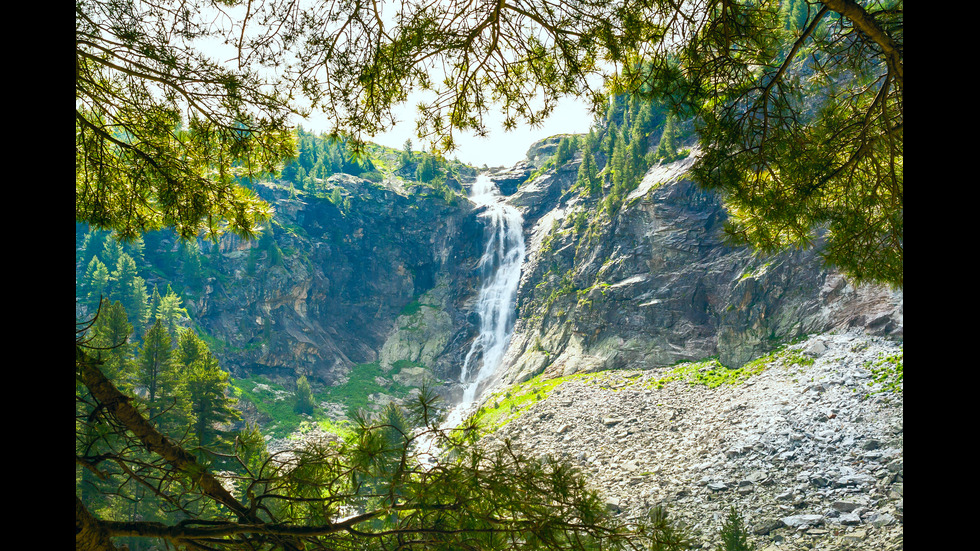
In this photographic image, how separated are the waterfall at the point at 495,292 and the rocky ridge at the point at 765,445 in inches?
477

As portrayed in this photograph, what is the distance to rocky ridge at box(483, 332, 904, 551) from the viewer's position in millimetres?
11570

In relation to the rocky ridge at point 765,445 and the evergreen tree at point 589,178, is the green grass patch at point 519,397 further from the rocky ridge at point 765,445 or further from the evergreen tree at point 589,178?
the evergreen tree at point 589,178

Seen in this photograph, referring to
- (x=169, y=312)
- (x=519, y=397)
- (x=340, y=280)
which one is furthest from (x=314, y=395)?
(x=519, y=397)

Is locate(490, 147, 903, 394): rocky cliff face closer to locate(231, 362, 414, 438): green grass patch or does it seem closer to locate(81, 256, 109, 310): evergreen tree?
locate(231, 362, 414, 438): green grass patch

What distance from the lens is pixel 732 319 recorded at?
25.2m

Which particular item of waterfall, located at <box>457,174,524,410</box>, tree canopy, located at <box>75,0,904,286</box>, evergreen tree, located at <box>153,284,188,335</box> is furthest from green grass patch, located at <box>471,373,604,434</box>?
evergreen tree, located at <box>153,284,188,335</box>

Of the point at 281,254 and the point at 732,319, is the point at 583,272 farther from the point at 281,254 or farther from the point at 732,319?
the point at 281,254

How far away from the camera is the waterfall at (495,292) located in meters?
36.0

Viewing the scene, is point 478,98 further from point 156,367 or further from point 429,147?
point 156,367

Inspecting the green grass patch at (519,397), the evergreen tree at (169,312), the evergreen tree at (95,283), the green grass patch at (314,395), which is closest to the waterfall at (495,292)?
the green grass patch at (519,397)

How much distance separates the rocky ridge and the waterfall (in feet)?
39.8
